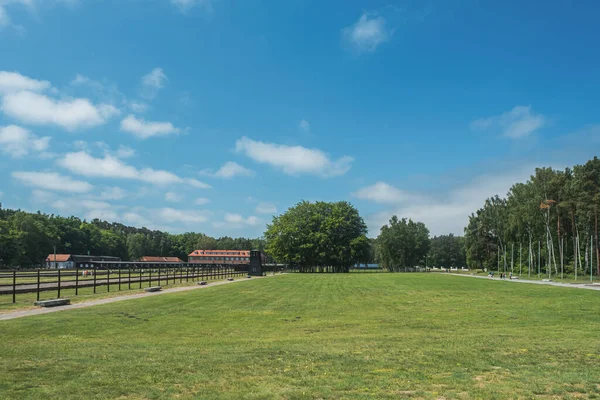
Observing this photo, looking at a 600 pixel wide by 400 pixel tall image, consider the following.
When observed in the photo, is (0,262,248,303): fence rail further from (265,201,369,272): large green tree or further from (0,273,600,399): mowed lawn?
(265,201,369,272): large green tree

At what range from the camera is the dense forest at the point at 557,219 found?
58.1 metres

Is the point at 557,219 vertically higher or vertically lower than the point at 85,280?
higher

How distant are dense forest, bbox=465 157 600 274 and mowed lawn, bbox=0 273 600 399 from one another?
131ft

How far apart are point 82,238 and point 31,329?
160 m

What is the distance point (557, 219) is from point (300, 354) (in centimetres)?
6652

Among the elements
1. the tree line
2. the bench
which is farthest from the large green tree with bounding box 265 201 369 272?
the bench

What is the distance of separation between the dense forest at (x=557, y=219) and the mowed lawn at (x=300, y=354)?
39.8 m

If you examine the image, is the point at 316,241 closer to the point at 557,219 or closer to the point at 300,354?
the point at 557,219

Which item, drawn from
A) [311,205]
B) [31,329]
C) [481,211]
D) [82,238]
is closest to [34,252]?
[82,238]

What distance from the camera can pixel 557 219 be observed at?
66.0 meters

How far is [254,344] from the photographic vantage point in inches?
484

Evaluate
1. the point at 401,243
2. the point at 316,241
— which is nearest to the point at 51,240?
the point at 316,241

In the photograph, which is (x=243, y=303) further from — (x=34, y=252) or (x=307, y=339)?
(x=34, y=252)

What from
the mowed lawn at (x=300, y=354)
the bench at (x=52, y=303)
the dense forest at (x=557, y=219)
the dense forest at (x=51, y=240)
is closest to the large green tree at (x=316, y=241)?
the dense forest at (x=557, y=219)
